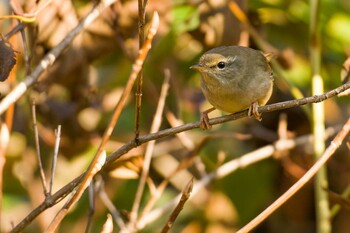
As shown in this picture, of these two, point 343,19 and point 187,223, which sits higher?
point 343,19

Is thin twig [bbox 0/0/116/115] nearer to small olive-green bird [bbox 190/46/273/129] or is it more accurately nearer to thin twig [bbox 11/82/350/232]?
thin twig [bbox 11/82/350/232]

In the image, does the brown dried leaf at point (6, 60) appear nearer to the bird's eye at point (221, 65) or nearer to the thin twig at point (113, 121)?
the thin twig at point (113, 121)

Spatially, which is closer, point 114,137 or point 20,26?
point 20,26

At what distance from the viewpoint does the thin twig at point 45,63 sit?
1758mm

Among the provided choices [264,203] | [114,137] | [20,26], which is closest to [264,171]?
[264,203]

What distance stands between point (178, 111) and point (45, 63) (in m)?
1.64

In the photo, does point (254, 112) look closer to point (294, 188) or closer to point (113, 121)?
point (294, 188)

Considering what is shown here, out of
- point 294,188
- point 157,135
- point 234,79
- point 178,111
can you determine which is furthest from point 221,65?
point 294,188

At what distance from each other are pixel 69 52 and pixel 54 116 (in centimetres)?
47

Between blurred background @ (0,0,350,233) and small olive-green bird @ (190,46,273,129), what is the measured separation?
0.35 metres

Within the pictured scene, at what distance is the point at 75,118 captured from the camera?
3514mm

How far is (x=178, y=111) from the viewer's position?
3.50 m

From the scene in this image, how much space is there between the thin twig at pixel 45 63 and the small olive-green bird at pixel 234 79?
2.58ft

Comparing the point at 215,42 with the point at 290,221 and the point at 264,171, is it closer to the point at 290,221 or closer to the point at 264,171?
the point at 264,171
